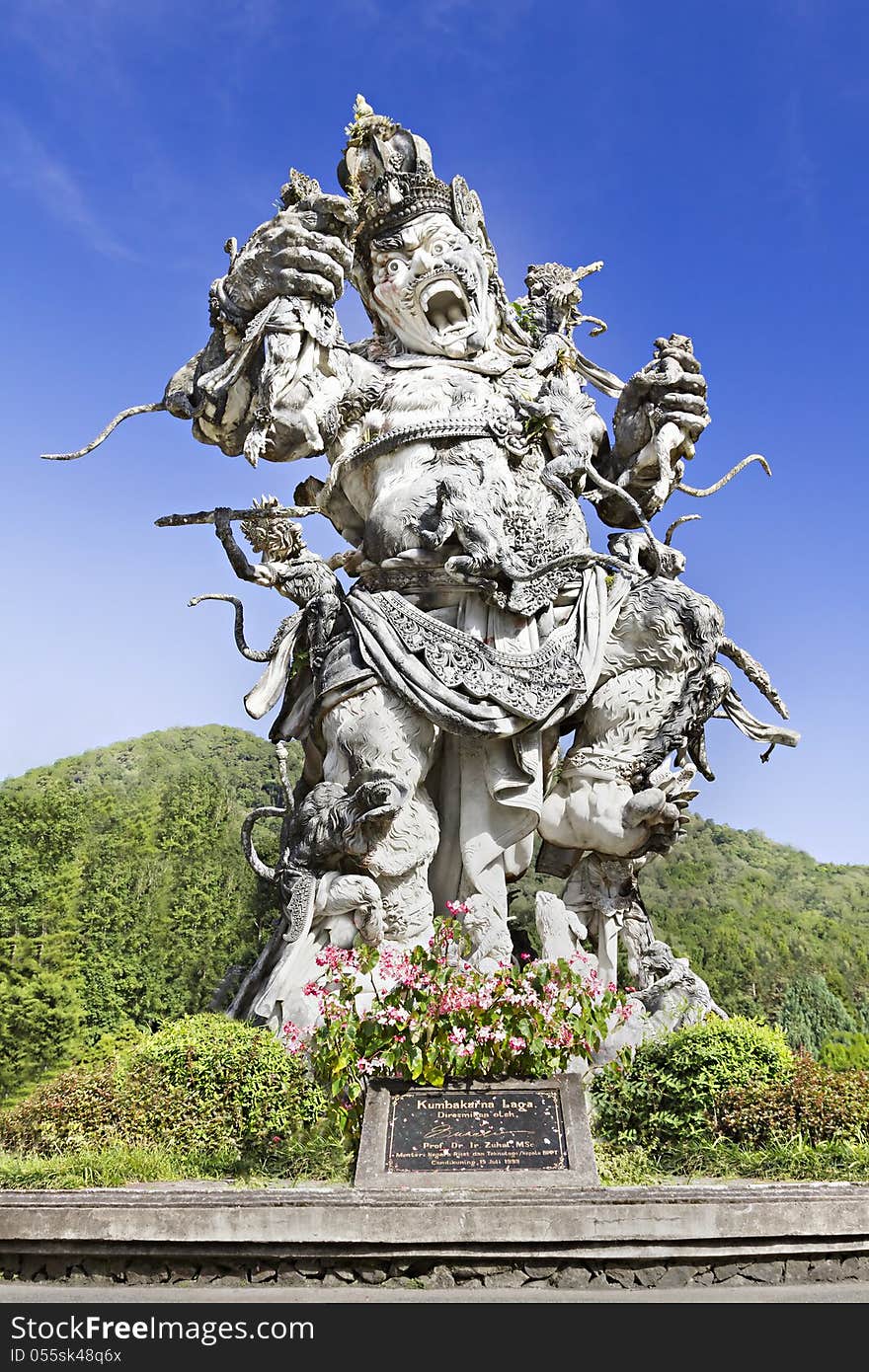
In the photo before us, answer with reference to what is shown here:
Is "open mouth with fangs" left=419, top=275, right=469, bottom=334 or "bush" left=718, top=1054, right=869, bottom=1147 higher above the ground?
"open mouth with fangs" left=419, top=275, right=469, bottom=334

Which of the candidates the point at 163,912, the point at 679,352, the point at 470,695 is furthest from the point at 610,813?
the point at 163,912

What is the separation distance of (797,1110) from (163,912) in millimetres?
13476

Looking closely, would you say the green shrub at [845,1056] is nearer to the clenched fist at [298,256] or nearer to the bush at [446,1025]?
the bush at [446,1025]

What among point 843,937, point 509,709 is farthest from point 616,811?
point 843,937

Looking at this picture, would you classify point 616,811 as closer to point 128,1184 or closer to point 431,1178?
point 431,1178

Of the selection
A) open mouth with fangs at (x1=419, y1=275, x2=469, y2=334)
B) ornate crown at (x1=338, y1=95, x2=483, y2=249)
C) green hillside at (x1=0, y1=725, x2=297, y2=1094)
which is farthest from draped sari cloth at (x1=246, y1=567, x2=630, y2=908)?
green hillside at (x1=0, y1=725, x2=297, y2=1094)

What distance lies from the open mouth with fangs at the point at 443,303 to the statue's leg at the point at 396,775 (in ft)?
11.4

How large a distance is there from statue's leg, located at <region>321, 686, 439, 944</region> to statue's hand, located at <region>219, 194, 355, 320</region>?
3.14m

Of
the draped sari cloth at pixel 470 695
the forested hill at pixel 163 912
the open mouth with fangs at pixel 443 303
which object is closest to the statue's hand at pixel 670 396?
the open mouth with fangs at pixel 443 303

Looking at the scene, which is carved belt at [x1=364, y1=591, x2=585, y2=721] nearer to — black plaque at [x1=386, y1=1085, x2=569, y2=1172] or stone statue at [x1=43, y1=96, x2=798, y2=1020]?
stone statue at [x1=43, y1=96, x2=798, y2=1020]

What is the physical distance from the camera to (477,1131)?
5.58 meters

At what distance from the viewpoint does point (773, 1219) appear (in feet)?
14.9

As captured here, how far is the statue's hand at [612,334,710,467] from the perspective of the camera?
966cm

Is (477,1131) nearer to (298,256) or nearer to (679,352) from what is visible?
(298,256)
